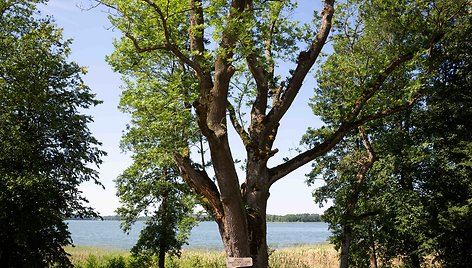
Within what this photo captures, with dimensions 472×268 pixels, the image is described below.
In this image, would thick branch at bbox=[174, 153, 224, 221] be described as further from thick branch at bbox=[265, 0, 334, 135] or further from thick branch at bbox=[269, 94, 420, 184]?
thick branch at bbox=[265, 0, 334, 135]

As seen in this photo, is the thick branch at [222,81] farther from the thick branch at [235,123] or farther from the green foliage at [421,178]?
the green foliage at [421,178]

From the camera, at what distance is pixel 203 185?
8.49 meters

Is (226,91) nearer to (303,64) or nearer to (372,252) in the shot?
(303,64)

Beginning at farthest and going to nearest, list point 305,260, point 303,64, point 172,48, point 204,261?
point 305,260 < point 204,261 < point 303,64 < point 172,48

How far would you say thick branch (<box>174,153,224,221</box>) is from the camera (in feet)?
27.2

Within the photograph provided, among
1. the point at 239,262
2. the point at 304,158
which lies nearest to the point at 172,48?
the point at 304,158

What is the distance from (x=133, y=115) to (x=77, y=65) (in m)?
12.0

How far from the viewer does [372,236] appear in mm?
19359

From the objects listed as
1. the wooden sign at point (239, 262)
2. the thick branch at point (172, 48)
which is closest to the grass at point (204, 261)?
the wooden sign at point (239, 262)

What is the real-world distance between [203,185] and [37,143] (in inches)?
465

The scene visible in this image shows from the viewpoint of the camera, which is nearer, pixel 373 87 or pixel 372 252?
pixel 373 87

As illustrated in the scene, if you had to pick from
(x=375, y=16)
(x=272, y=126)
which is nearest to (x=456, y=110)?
(x=375, y=16)

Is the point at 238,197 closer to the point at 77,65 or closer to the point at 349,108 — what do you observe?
the point at 349,108

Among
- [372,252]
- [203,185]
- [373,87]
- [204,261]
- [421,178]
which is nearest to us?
[203,185]
